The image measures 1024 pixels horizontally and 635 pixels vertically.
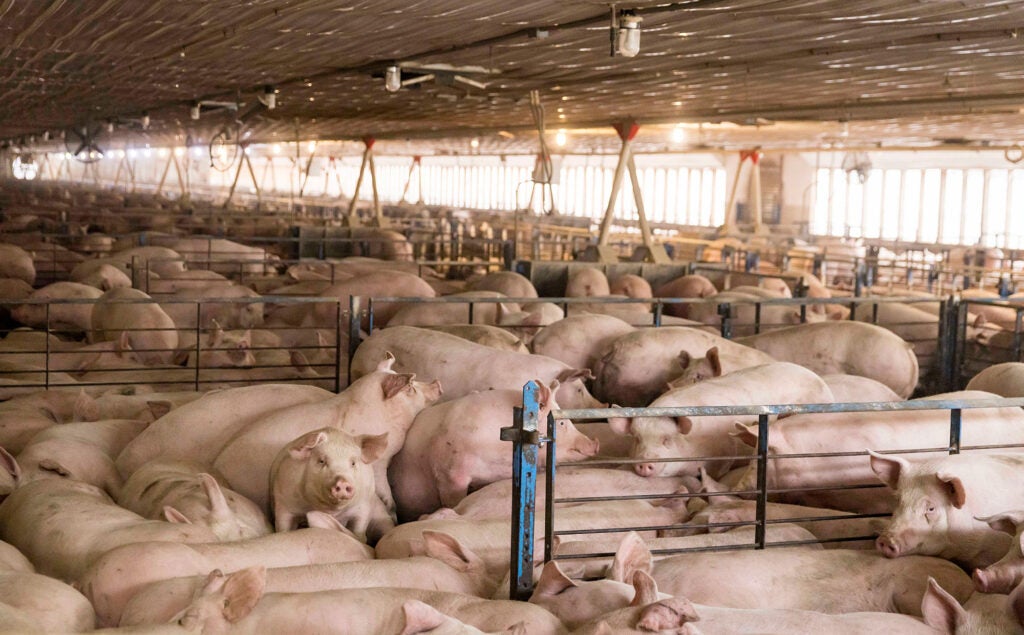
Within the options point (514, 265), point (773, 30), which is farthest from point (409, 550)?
point (514, 265)

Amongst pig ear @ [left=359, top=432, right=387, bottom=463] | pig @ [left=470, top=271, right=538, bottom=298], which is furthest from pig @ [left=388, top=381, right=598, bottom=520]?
pig @ [left=470, top=271, right=538, bottom=298]

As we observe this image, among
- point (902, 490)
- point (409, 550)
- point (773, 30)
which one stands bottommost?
point (409, 550)

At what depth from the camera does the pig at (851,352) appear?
690 centimetres

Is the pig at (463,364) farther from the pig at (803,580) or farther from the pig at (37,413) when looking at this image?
the pig at (803,580)

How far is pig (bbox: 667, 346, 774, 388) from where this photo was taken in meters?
5.97

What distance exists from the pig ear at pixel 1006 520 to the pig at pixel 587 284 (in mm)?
6631

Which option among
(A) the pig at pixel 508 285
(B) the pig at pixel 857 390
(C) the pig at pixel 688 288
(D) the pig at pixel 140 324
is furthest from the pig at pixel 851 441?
(C) the pig at pixel 688 288

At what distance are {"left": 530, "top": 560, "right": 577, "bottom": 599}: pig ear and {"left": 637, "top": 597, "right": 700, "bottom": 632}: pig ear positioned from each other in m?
0.48

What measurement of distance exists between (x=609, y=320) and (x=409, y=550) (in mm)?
3465

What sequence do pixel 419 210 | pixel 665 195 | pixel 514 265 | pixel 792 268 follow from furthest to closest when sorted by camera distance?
pixel 665 195, pixel 419 210, pixel 792 268, pixel 514 265

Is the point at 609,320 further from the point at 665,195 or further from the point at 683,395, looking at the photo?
the point at 665,195

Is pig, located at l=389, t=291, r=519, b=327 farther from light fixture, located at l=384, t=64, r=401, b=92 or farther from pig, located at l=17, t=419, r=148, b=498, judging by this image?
pig, located at l=17, t=419, r=148, b=498

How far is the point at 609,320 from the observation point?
7.27 m

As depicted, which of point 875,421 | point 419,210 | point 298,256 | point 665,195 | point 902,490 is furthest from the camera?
point 665,195
